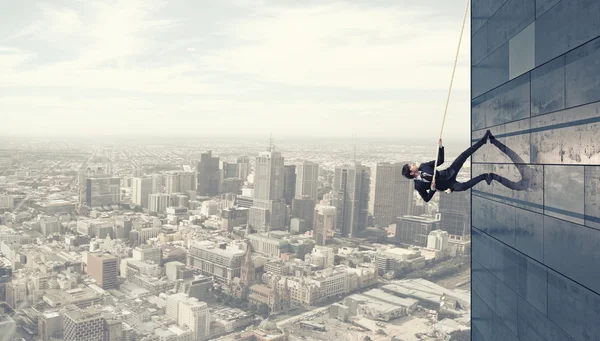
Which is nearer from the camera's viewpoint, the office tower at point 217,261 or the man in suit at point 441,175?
the man in suit at point 441,175

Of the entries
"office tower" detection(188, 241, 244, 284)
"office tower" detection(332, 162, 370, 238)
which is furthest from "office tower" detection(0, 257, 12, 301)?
"office tower" detection(332, 162, 370, 238)

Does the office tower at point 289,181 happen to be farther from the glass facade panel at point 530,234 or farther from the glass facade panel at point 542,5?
the glass facade panel at point 542,5

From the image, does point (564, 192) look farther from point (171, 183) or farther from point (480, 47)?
point (171, 183)

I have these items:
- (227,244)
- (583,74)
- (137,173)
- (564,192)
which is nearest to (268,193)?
(227,244)

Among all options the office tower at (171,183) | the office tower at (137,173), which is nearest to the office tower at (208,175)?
the office tower at (171,183)

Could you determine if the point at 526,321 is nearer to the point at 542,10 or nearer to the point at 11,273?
the point at 542,10

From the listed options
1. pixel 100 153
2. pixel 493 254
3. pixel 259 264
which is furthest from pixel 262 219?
pixel 493 254

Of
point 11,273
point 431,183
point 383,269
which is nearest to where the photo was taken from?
point 431,183

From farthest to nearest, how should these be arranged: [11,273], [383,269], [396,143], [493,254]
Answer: [396,143] < [383,269] < [11,273] < [493,254]
